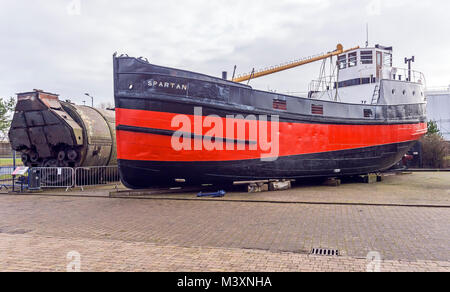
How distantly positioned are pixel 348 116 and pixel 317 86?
14.3ft

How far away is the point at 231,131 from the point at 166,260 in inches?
238

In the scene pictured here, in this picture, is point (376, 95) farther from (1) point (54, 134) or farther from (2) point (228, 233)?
(1) point (54, 134)

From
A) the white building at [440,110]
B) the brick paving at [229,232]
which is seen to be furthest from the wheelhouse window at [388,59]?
the white building at [440,110]

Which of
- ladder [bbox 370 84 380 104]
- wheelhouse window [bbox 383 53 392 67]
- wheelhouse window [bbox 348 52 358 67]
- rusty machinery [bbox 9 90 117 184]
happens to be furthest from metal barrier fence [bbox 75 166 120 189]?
wheelhouse window [bbox 383 53 392 67]

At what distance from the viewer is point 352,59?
1641cm

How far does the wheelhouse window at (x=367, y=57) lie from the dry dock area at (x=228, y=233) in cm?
861

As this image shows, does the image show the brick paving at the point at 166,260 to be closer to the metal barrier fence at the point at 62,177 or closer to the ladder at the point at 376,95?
the metal barrier fence at the point at 62,177

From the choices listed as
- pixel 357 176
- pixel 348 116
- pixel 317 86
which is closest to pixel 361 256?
pixel 348 116

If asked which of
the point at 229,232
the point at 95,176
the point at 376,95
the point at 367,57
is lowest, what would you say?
the point at 229,232

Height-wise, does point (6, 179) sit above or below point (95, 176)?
below

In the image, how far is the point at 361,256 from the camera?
4211 millimetres

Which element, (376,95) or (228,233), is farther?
(376,95)

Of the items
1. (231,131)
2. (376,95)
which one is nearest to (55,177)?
(231,131)
